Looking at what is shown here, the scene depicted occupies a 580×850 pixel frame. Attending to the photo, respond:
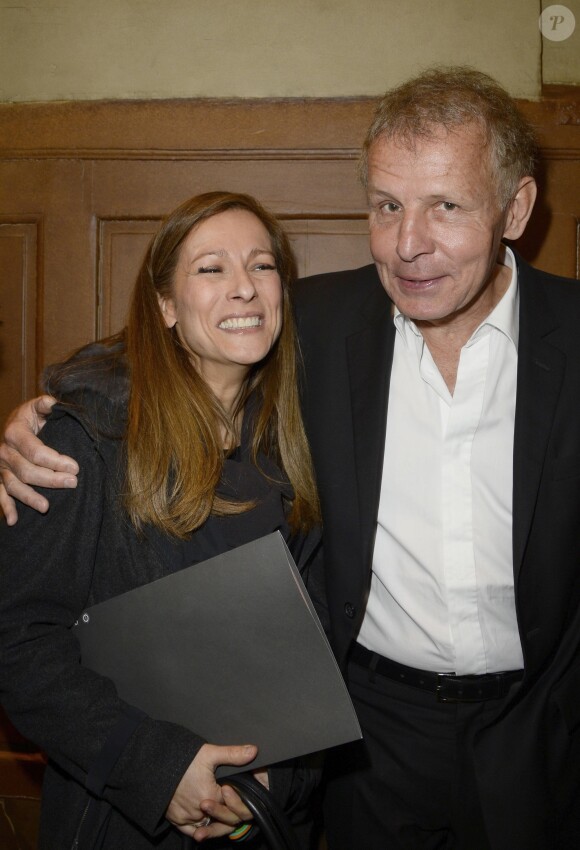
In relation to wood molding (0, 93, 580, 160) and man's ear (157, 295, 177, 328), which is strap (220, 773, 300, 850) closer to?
man's ear (157, 295, 177, 328)

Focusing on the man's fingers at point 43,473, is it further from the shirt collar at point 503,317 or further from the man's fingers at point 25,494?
the shirt collar at point 503,317

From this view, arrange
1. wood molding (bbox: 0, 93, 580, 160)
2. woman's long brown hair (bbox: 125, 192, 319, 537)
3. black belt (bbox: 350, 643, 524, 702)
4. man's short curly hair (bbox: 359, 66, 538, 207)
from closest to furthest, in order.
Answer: woman's long brown hair (bbox: 125, 192, 319, 537) < man's short curly hair (bbox: 359, 66, 538, 207) < black belt (bbox: 350, 643, 524, 702) < wood molding (bbox: 0, 93, 580, 160)

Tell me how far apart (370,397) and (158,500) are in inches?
20.9

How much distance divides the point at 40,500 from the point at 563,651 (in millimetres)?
1119

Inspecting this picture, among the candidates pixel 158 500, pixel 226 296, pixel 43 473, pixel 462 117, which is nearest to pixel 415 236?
→ pixel 462 117

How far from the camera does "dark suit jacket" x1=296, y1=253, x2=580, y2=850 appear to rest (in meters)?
1.54

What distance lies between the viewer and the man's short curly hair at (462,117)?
150 cm

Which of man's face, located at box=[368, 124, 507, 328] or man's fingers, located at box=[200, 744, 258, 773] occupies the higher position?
man's face, located at box=[368, 124, 507, 328]

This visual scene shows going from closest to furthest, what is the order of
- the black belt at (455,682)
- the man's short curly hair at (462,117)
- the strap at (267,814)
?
the strap at (267,814) < the man's short curly hair at (462,117) < the black belt at (455,682)

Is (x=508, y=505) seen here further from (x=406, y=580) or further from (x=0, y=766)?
(x=0, y=766)

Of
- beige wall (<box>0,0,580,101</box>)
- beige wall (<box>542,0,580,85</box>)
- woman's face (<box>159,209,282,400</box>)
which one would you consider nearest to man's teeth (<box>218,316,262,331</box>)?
woman's face (<box>159,209,282,400</box>)

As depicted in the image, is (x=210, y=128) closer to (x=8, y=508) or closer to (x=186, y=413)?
(x=186, y=413)

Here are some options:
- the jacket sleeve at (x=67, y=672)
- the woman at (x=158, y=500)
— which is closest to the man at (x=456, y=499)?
the woman at (x=158, y=500)

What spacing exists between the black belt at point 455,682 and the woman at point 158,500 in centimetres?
27
